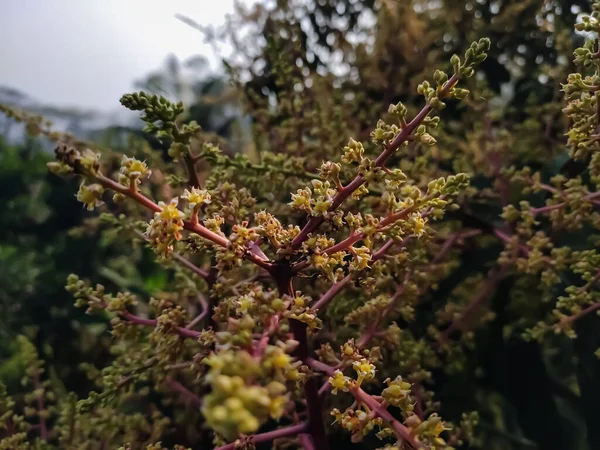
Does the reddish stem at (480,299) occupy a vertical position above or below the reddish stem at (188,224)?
above

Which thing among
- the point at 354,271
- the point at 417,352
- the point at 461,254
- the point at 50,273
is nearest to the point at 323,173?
the point at 354,271

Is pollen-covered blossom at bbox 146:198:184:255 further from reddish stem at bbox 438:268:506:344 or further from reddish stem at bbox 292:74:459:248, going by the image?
reddish stem at bbox 438:268:506:344

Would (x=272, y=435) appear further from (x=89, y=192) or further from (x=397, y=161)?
(x=397, y=161)

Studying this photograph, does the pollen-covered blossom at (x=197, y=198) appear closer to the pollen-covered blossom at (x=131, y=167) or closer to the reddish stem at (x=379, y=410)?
the pollen-covered blossom at (x=131, y=167)

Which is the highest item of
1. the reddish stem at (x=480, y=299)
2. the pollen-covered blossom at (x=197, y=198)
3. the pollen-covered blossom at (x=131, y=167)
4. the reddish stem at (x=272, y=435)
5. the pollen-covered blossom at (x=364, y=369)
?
the reddish stem at (x=480, y=299)

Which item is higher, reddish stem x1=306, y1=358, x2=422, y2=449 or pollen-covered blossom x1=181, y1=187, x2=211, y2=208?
pollen-covered blossom x1=181, y1=187, x2=211, y2=208

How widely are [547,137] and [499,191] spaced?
12 cm

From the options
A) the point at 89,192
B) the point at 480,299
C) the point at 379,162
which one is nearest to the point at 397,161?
the point at 480,299

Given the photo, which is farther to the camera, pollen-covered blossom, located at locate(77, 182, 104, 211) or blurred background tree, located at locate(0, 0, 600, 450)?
blurred background tree, located at locate(0, 0, 600, 450)

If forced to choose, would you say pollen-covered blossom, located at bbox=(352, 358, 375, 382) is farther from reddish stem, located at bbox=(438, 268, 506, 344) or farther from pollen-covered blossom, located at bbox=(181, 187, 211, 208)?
reddish stem, located at bbox=(438, 268, 506, 344)

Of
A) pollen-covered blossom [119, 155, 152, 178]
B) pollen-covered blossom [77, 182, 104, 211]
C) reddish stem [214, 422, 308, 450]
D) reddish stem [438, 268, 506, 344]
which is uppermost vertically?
reddish stem [438, 268, 506, 344]

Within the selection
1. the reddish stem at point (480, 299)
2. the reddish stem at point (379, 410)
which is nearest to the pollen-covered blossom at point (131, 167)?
the reddish stem at point (379, 410)

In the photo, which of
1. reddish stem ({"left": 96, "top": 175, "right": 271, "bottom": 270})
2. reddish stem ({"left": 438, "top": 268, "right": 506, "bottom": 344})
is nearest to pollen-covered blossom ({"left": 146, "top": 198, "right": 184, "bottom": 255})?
reddish stem ({"left": 96, "top": 175, "right": 271, "bottom": 270})

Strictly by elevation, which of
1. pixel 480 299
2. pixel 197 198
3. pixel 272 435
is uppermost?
pixel 480 299
